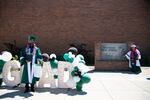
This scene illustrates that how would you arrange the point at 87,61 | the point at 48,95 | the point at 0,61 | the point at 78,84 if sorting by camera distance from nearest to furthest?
the point at 48,95 < the point at 78,84 < the point at 0,61 < the point at 87,61

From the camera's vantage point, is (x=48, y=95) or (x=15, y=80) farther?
(x=15, y=80)

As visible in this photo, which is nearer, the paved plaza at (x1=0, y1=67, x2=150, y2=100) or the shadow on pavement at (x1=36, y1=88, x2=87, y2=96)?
the paved plaza at (x1=0, y1=67, x2=150, y2=100)

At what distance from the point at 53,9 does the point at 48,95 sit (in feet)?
38.2

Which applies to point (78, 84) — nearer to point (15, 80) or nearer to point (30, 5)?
point (15, 80)

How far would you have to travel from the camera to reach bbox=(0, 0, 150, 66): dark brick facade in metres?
19.1

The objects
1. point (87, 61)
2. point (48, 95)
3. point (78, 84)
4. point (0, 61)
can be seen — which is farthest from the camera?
point (87, 61)

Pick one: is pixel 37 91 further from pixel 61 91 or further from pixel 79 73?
pixel 79 73

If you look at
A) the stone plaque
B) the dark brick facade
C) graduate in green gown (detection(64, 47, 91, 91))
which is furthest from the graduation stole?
the dark brick facade

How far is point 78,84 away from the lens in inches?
361

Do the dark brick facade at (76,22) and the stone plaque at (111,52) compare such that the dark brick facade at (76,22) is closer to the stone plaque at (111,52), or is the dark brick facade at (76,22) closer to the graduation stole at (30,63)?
the stone plaque at (111,52)

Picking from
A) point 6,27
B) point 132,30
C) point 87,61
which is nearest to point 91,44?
point 87,61

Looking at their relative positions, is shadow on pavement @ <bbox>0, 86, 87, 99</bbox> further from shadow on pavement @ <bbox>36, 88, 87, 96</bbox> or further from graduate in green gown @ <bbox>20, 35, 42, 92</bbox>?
graduate in green gown @ <bbox>20, 35, 42, 92</bbox>

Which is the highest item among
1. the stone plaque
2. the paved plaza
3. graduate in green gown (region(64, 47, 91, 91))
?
the stone plaque

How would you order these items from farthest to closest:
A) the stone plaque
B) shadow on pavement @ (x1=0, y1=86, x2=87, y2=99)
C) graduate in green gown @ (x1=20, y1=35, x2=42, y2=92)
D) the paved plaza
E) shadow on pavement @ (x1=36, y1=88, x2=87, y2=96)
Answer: the stone plaque, graduate in green gown @ (x1=20, y1=35, x2=42, y2=92), shadow on pavement @ (x1=36, y1=88, x2=87, y2=96), shadow on pavement @ (x1=0, y1=86, x2=87, y2=99), the paved plaza
